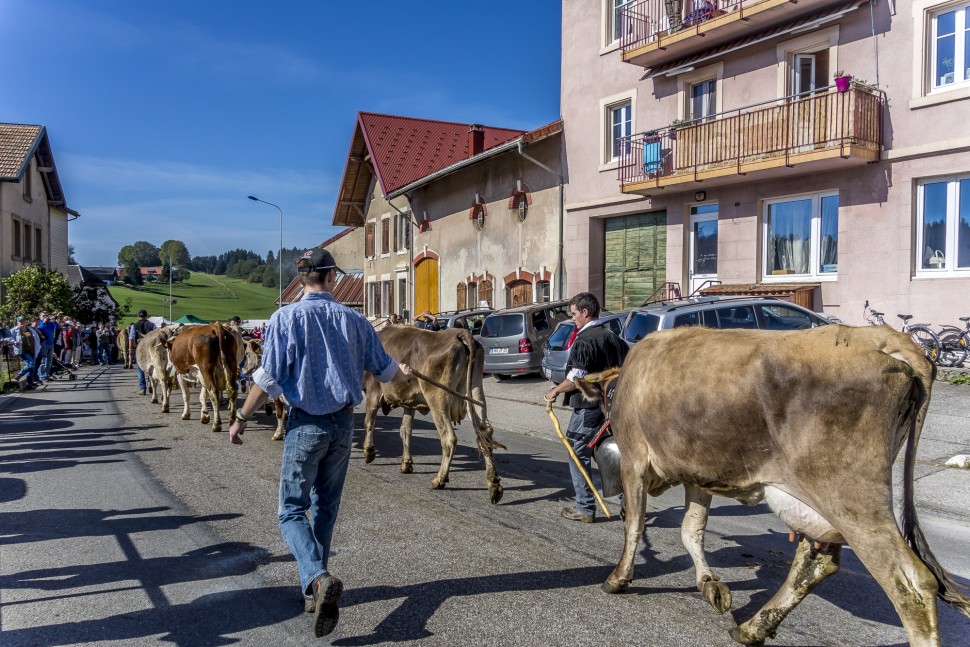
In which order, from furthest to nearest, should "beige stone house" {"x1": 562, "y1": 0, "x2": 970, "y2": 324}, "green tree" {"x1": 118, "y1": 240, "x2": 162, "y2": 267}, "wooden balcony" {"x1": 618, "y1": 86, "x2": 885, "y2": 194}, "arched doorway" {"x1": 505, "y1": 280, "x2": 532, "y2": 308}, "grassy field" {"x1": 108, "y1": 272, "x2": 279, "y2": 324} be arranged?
"green tree" {"x1": 118, "y1": 240, "x2": 162, "y2": 267}, "grassy field" {"x1": 108, "y1": 272, "x2": 279, "y2": 324}, "arched doorway" {"x1": 505, "y1": 280, "x2": 532, "y2": 308}, "wooden balcony" {"x1": 618, "y1": 86, "x2": 885, "y2": 194}, "beige stone house" {"x1": 562, "y1": 0, "x2": 970, "y2": 324}

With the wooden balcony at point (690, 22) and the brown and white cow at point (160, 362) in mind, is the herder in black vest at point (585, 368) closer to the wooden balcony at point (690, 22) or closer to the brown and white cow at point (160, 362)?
the brown and white cow at point (160, 362)

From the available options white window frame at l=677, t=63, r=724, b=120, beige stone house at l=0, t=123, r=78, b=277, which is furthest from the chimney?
beige stone house at l=0, t=123, r=78, b=277

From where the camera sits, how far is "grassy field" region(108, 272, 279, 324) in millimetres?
90869

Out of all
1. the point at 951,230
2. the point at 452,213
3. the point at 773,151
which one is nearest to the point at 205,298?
the point at 452,213

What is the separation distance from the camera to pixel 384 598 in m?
4.50

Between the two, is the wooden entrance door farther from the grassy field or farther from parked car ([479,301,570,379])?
the grassy field

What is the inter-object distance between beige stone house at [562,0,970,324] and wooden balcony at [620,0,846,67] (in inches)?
1.8

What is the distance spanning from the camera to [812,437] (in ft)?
11.4

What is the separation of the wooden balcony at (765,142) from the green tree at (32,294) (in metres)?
24.3

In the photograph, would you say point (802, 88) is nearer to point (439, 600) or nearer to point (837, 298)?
point (837, 298)

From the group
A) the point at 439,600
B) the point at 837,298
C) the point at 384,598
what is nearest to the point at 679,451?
the point at 439,600

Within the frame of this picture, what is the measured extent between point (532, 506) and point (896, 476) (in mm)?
4196

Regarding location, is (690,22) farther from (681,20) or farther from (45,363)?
(45,363)

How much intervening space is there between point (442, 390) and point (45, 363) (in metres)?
17.2
